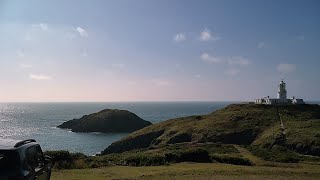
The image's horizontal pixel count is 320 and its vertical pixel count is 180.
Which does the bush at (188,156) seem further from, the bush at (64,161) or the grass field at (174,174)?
the bush at (64,161)

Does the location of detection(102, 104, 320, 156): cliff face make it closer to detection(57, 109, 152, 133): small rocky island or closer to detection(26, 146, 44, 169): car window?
detection(57, 109, 152, 133): small rocky island

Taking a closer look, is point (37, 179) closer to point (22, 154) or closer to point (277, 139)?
point (22, 154)

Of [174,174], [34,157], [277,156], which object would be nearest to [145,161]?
[174,174]

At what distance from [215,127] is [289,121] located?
17.3m

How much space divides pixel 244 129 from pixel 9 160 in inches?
3349

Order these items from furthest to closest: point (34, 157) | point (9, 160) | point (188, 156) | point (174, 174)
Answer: point (188, 156)
point (174, 174)
point (34, 157)
point (9, 160)

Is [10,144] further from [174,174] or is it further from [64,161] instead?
[64,161]

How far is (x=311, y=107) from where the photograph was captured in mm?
105250

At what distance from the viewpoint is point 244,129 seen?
3568 inches

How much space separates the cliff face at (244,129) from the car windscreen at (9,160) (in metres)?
66.6

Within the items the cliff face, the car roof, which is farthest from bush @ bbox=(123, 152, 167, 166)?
the cliff face

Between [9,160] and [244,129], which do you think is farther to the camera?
[244,129]

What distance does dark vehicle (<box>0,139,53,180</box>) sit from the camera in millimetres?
8914

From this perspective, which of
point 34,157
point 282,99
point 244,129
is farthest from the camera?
point 282,99
